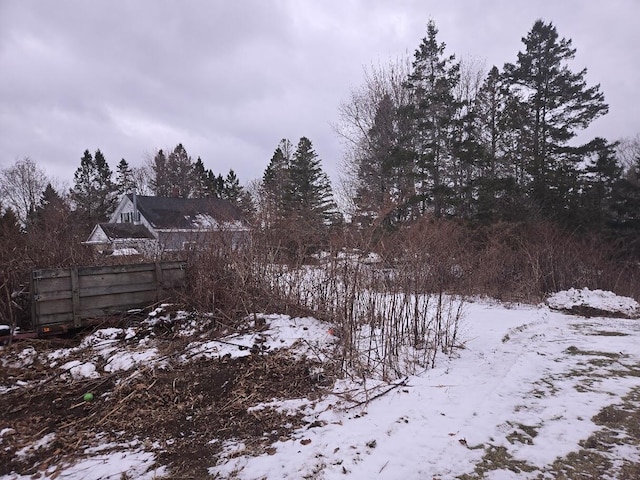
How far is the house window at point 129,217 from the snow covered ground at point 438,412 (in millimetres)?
27564

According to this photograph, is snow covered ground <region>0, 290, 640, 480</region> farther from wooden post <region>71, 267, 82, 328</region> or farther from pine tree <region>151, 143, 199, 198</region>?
pine tree <region>151, 143, 199, 198</region>

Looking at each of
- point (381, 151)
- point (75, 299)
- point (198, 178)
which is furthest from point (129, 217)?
point (75, 299)

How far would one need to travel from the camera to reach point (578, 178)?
20453mm

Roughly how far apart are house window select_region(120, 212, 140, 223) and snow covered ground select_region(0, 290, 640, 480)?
1085 inches

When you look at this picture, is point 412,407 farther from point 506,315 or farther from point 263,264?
point 506,315

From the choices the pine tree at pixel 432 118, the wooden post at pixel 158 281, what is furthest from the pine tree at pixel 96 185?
the wooden post at pixel 158 281

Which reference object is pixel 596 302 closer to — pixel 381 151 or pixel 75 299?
pixel 75 299

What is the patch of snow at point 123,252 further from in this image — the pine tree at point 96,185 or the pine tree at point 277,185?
the pine tree at point 96,185

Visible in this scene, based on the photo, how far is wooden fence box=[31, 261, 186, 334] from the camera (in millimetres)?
5828

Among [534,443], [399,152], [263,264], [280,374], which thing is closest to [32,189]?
[399,152]

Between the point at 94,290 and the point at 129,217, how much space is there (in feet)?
97.2

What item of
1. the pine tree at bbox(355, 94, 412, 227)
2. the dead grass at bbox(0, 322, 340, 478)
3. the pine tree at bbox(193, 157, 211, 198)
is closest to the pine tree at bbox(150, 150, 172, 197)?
→ the pine tree at bbox(193, 157, 211, 198)

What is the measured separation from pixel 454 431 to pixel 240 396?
7.41ft

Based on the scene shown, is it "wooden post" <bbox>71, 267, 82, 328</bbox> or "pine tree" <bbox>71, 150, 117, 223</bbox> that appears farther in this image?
"pine tree" <bbox>71, 150, 117, 223</bbox>
